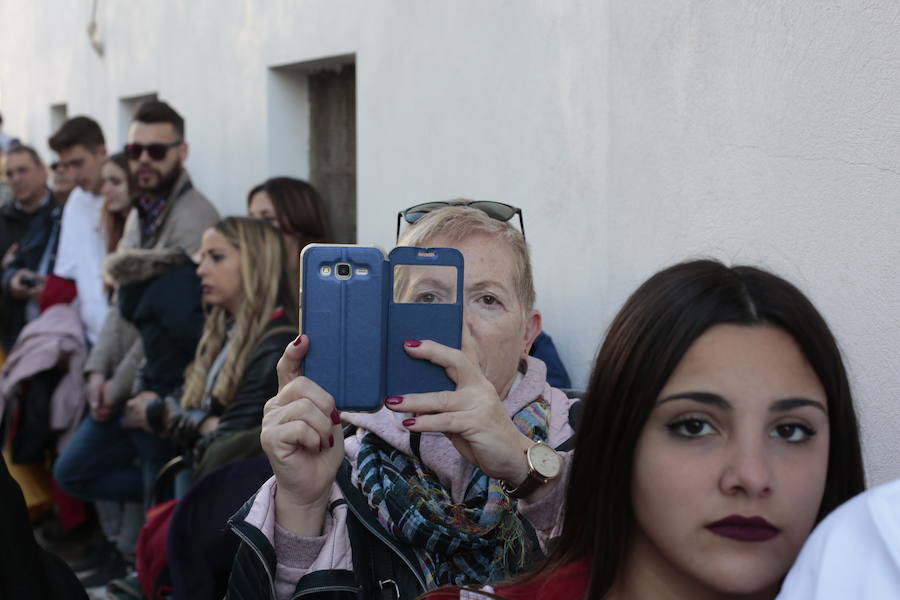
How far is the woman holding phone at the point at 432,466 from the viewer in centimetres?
201

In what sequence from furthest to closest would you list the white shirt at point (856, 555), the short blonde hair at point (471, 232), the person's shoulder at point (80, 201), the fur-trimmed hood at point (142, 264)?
the person's shoulder at point (80, 201), the fur-trimmed hood at point (142, 264), the short blonde hair at point (471, 232), the white shirt at point (856, 555)

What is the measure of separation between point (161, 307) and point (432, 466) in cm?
307

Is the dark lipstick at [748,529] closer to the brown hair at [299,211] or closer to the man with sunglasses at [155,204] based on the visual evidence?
the brown hair at [299,211]

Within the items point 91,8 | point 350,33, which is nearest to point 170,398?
point 350,33

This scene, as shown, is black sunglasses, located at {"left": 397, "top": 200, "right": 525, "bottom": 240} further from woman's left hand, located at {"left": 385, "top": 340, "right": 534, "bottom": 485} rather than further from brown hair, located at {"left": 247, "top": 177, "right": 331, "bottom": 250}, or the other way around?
brown hair, located at {"left": 247, "top": 177, "right": 331, "bottom": 250}

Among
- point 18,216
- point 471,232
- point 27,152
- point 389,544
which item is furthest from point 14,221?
point 389,544

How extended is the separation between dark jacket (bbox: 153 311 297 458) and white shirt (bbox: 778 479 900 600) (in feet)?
10.6

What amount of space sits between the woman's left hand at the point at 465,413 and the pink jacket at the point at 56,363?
4.80 metres

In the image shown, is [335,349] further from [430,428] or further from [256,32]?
[256,32]

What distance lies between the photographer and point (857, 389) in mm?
2543

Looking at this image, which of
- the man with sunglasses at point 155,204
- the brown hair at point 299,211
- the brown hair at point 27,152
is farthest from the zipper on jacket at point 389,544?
the brown hair at point 27,152

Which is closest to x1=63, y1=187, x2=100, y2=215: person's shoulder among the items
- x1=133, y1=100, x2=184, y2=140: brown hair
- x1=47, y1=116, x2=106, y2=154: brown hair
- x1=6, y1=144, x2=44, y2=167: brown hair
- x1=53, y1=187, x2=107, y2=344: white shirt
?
x1=53, y1=187, x2=107, y2=344: white shirt

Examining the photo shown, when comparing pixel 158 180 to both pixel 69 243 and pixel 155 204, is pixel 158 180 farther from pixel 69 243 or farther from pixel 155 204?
pixel 69 243

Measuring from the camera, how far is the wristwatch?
211 cm
